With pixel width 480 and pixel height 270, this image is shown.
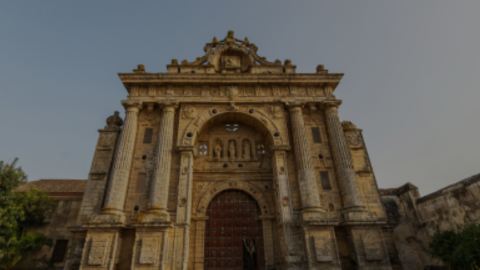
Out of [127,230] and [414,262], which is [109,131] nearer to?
[127,230]

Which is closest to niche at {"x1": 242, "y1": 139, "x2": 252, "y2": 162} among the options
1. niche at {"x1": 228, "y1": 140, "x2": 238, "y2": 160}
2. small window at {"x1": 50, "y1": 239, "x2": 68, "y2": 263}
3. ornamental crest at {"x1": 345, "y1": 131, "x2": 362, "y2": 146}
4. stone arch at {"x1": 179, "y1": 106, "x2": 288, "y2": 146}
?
niche at {"x1": 228, "y1": 140, "x2": 238, "y2": 160}

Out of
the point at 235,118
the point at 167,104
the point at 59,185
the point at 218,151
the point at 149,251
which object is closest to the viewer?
the point at 149,251

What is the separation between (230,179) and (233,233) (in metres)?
2.66

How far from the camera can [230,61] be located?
1576cm

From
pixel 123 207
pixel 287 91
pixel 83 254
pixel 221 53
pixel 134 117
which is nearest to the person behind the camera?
pixel 83 254

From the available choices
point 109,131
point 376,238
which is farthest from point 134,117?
point 376,238

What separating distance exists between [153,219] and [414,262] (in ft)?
50.5

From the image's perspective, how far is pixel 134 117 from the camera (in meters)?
12.9

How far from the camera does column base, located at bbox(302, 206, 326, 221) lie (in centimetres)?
1043

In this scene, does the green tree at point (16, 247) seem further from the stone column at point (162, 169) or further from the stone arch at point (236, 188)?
the stone arch at point (236, 188)

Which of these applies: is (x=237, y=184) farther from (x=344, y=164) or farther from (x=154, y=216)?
(x=344, y=164)

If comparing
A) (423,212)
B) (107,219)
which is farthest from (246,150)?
(423,212)

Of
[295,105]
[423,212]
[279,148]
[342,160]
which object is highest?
[295,105]

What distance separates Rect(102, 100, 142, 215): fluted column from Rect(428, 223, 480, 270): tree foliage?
42.7 ft
